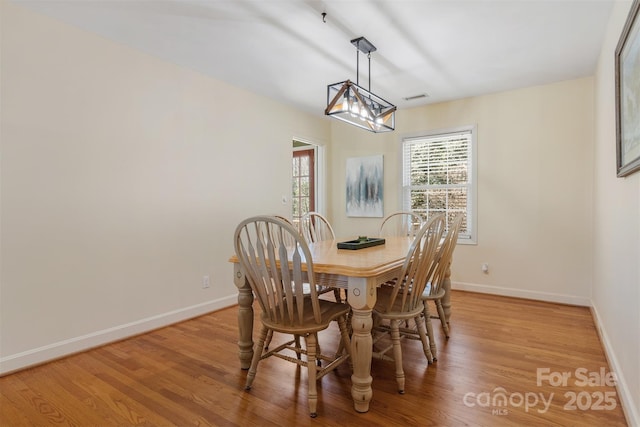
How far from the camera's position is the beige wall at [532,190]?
3596mm

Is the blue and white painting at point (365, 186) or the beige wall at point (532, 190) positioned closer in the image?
the beige wall at point (532, 190)

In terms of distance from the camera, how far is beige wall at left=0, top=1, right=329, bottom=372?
230 centimetres

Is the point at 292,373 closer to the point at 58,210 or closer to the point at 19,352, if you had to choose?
the point at 19,352

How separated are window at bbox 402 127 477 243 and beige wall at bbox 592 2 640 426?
123 cm

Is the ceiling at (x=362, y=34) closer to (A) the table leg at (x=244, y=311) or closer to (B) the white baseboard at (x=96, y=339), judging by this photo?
(A) the table leg at (x=244, y=311)

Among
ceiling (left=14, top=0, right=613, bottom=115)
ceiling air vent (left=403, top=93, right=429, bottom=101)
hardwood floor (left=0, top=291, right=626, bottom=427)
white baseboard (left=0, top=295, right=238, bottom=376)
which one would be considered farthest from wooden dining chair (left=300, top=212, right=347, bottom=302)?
ceiling air vent (left=403, top=93, right=429, bottom=101)

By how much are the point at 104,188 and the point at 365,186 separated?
3.29 metres

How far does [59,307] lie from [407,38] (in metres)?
3.25

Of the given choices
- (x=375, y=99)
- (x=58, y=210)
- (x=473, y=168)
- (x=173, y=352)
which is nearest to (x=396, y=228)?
(x=473, y=168)

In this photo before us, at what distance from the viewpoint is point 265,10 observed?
2.34 meters

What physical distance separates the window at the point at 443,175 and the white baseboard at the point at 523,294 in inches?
21.7

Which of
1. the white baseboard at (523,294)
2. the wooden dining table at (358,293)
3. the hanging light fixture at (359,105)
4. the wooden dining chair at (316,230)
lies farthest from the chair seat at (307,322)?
the white baseboard at (523,294)

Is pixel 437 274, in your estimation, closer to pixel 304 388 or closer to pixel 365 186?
pixel 304 388

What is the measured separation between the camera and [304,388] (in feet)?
6.53
